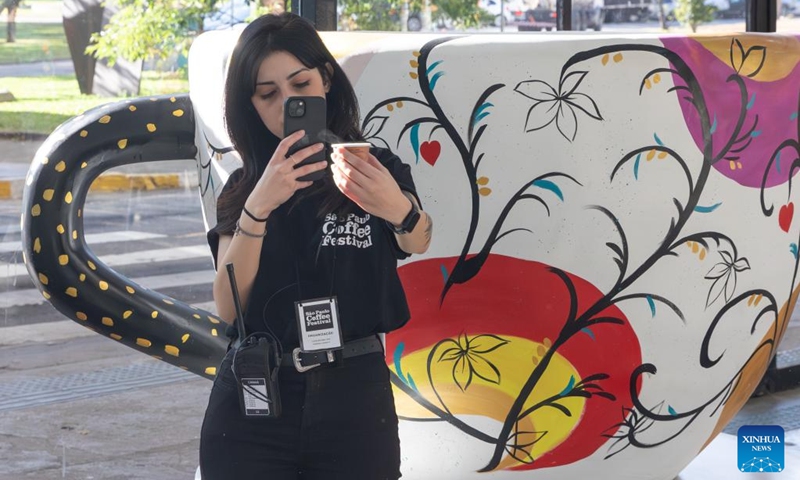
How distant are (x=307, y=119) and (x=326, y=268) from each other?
173 mm

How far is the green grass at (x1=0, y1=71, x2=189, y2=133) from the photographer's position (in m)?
4.34

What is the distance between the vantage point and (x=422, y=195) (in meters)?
1.51

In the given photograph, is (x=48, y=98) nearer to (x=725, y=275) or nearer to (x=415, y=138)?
(x=415, y=138)

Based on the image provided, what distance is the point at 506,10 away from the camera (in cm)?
408

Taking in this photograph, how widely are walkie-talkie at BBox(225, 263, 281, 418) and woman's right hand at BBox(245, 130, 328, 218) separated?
15cm

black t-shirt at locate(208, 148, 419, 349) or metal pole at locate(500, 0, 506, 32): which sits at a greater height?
metal pole at locate(500, 0, 506, 32)

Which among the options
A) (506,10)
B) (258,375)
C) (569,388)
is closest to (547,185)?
(569,388)

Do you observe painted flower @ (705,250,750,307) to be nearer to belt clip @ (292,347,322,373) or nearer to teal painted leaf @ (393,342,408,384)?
teal painted leaf @ (393,342,408,384)

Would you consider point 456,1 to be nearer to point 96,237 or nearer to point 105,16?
point 105,16

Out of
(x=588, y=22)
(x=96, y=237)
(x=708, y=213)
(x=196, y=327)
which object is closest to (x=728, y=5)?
(x=588, y=22)

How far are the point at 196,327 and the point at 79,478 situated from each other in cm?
118

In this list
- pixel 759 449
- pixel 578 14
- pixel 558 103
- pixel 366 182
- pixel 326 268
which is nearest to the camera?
pixel 366 182

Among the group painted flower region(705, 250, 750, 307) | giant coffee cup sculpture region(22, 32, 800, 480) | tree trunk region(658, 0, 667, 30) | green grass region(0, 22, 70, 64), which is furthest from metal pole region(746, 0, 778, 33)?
green grass region(0, 22, 70, 64)

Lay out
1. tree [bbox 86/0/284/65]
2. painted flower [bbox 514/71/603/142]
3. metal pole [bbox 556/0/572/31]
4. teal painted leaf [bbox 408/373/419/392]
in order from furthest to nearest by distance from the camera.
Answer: tree [bbox 86/0/284/65]
metal pole [bbox 556/0/572/31]
teal painted leaf [bbox 408/373/419/392]
painted flower [bbox 514/71/603/142]
